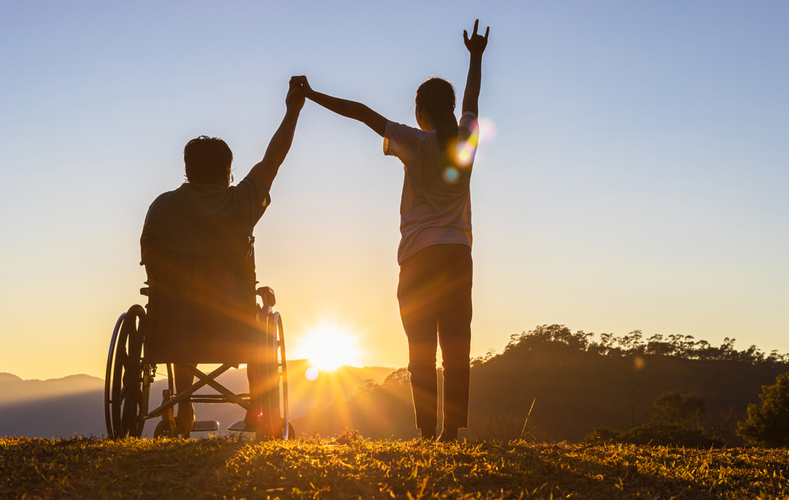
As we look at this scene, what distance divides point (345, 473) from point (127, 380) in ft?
7.53

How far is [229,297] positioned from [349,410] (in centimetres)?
5230

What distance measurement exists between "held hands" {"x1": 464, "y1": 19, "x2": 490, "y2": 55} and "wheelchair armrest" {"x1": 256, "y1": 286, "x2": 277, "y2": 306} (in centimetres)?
233

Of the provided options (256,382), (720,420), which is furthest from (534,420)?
(256,382)

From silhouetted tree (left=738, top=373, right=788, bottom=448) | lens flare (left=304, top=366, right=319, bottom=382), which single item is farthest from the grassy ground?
silhouetted tree (left=738, top=373, right=788, bottom=448)

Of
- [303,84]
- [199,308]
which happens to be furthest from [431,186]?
[199,308]

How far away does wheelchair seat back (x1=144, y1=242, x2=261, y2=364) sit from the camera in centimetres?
435

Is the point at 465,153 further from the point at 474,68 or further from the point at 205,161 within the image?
the point at 205,161

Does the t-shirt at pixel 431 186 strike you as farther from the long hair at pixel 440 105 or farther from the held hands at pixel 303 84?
the held hands at pixel 303 84

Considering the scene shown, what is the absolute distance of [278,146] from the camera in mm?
4625

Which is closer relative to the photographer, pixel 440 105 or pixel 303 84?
pixel 440 105

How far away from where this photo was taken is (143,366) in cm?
433

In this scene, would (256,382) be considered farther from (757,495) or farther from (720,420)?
(720,420)

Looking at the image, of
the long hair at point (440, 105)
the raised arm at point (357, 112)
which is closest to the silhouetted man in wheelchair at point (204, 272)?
the raised arm at point (357, 112)

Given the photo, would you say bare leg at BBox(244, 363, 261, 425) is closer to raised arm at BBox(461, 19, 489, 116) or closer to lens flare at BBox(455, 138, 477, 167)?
lens flare at BBox(455, 138, 477, 167)
